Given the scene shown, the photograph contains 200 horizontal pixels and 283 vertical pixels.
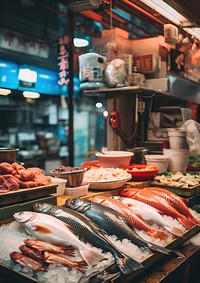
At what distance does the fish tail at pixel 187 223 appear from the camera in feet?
9.40

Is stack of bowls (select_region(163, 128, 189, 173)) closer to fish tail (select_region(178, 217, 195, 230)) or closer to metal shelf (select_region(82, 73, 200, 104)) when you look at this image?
metal shelf (select_region(82, 73, 200, 104))

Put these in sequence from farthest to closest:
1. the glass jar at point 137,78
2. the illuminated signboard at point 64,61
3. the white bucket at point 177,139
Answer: the illuminated signboard at point 64,61 → the glass jar at point 137,78 → the white bucket at point 177,139

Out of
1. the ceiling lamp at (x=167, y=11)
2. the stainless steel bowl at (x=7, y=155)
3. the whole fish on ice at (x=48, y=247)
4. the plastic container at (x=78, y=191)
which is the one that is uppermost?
the ceiling lamp at (x=167, y=11)

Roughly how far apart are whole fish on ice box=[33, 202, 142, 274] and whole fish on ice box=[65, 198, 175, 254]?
11 cm

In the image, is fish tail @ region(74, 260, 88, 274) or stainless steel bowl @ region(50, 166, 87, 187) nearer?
fish tail @ region(74, 260, 88, 274)

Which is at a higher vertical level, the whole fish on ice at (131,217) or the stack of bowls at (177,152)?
the stack of bowls at (177,152)

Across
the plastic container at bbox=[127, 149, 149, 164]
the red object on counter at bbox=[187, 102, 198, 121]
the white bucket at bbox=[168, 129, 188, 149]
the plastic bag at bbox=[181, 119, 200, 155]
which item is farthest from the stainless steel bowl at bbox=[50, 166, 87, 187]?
the red object on counter at bbox=[187, 102, 198, 121]

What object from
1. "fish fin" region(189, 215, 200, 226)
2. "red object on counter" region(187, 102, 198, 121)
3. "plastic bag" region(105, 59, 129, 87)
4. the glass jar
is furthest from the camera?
"red object on counter" region(187, 102, 198, 121)

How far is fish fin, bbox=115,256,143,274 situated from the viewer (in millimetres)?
1925

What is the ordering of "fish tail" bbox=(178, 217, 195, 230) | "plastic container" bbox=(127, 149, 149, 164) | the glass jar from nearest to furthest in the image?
"fish tail" bbox=(178, 217, 195, 230) → "plastic container" bbox=(127, 149, 149, 164) → the glass jar

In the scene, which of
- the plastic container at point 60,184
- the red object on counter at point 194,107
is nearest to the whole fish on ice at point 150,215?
the plastic container at point 60,184

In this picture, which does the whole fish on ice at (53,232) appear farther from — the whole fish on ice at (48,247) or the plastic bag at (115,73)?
the plastic bag at (115,73)

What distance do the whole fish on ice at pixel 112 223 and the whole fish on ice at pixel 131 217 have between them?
125 mm

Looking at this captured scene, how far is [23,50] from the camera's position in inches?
324
